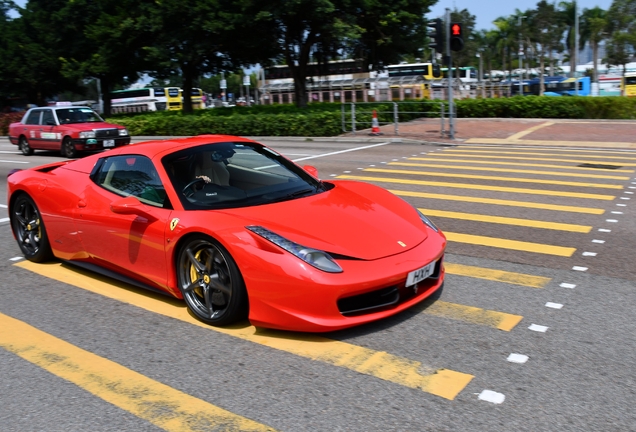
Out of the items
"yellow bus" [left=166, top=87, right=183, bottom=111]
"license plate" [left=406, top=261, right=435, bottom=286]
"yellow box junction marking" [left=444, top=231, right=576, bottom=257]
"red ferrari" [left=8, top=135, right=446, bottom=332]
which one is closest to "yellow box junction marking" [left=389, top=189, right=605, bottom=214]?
"yellow box junction marking" [left=444, top=231, right=576, bottom=257]

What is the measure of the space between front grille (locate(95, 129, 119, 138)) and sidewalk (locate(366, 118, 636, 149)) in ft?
29.0

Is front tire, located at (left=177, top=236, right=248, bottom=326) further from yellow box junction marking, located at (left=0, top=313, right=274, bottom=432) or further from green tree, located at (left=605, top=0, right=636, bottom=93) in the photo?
green tree, located at (left=605, top=0, right=636, bottom=93)

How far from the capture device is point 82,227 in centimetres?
587

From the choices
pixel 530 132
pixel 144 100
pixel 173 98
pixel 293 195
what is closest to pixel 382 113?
pixel 530 132

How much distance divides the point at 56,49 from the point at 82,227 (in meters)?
46.7

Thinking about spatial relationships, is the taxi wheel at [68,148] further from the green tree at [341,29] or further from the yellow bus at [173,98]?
the yellow bus at [173,98]

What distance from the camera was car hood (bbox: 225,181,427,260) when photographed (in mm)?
4504

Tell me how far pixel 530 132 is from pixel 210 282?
64.2 ft

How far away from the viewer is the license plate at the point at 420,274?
14.8 ft

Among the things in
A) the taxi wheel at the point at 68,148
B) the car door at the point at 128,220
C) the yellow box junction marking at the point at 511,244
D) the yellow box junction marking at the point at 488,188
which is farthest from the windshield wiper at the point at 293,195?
the taxi wheel at the point at 68,148

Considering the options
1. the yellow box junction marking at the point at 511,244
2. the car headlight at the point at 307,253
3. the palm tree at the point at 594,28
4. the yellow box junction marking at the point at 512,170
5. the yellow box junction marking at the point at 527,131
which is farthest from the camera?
the palm tree at the point at 594,28

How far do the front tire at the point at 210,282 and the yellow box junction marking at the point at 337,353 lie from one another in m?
0.12

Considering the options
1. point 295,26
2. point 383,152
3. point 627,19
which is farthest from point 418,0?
point 627,19

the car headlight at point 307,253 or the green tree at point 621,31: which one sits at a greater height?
the green tree at point 621,31
